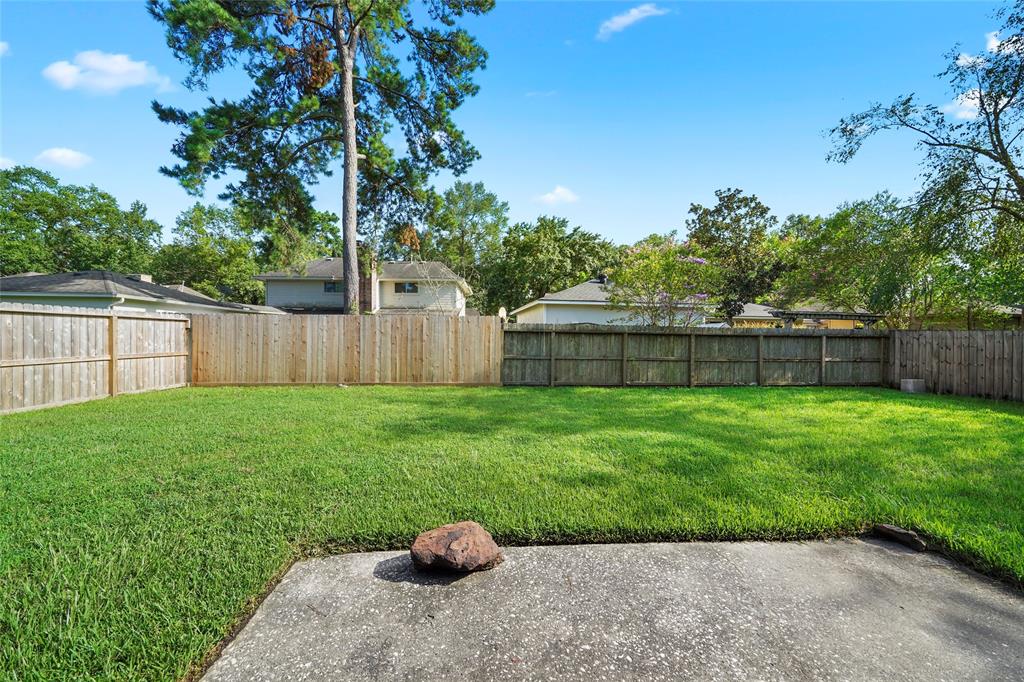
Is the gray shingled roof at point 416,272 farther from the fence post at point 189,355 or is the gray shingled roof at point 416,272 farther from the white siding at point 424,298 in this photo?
the fence post at point 189,355

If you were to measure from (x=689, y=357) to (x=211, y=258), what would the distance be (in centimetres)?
3445

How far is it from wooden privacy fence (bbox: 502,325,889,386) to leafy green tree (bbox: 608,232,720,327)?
1115 millimetres

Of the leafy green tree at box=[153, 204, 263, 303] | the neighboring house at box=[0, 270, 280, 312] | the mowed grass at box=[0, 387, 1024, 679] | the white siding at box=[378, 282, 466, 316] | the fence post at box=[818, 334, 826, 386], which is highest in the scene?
the leafy green tree at box=[153, 204, 263, 303]

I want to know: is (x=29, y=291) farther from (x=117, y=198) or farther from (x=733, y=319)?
(x=117, y=198)

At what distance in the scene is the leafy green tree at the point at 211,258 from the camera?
31.2m

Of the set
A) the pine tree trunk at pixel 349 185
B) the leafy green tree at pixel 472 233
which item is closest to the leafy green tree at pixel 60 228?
the leafy green tree at pixel 472 233

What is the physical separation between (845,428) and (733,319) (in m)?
13.4

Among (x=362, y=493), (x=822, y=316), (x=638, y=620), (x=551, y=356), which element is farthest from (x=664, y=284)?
(x=638, y=620)

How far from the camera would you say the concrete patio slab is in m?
1.62

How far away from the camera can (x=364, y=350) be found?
31.1 ft

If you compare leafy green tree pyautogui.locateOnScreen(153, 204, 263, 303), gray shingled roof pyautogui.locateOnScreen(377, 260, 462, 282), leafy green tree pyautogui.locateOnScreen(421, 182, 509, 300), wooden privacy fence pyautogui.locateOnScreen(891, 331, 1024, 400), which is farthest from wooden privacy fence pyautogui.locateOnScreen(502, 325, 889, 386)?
leafy green tree pyautogui.locateOnScreen(153, 204, 263, 303)

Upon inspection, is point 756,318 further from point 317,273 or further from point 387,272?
point 317,273

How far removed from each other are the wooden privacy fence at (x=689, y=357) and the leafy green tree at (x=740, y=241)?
37.6 feet

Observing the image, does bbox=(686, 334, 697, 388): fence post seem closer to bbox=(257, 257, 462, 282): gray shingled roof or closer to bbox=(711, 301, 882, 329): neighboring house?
bbox=(711, 301, 882, 329): neighboring house
